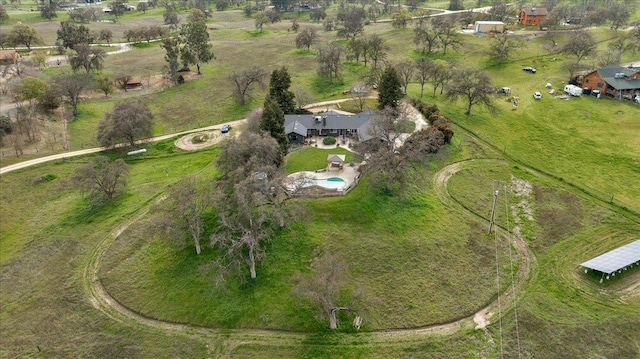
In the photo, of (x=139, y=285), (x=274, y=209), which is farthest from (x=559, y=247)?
(x=139, y=285)

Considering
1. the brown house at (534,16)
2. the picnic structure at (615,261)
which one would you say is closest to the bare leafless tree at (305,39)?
the brown house at (534,16)

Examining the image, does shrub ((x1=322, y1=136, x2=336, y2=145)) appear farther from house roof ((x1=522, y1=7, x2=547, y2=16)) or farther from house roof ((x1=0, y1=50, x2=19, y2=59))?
house roof ((x1=522, y1=7, x2=547, y2=16))

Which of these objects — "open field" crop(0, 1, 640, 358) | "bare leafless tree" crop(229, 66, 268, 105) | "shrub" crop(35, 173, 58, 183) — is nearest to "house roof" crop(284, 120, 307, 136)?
"open field" crop(0, 1, 640, 358)

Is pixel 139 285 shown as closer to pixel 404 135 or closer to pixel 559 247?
pixel 404 135

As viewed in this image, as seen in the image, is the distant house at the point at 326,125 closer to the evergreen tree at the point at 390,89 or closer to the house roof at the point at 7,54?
the evergreen tree at the point at 390,89

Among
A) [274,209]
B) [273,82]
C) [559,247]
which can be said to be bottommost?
[559,247]
